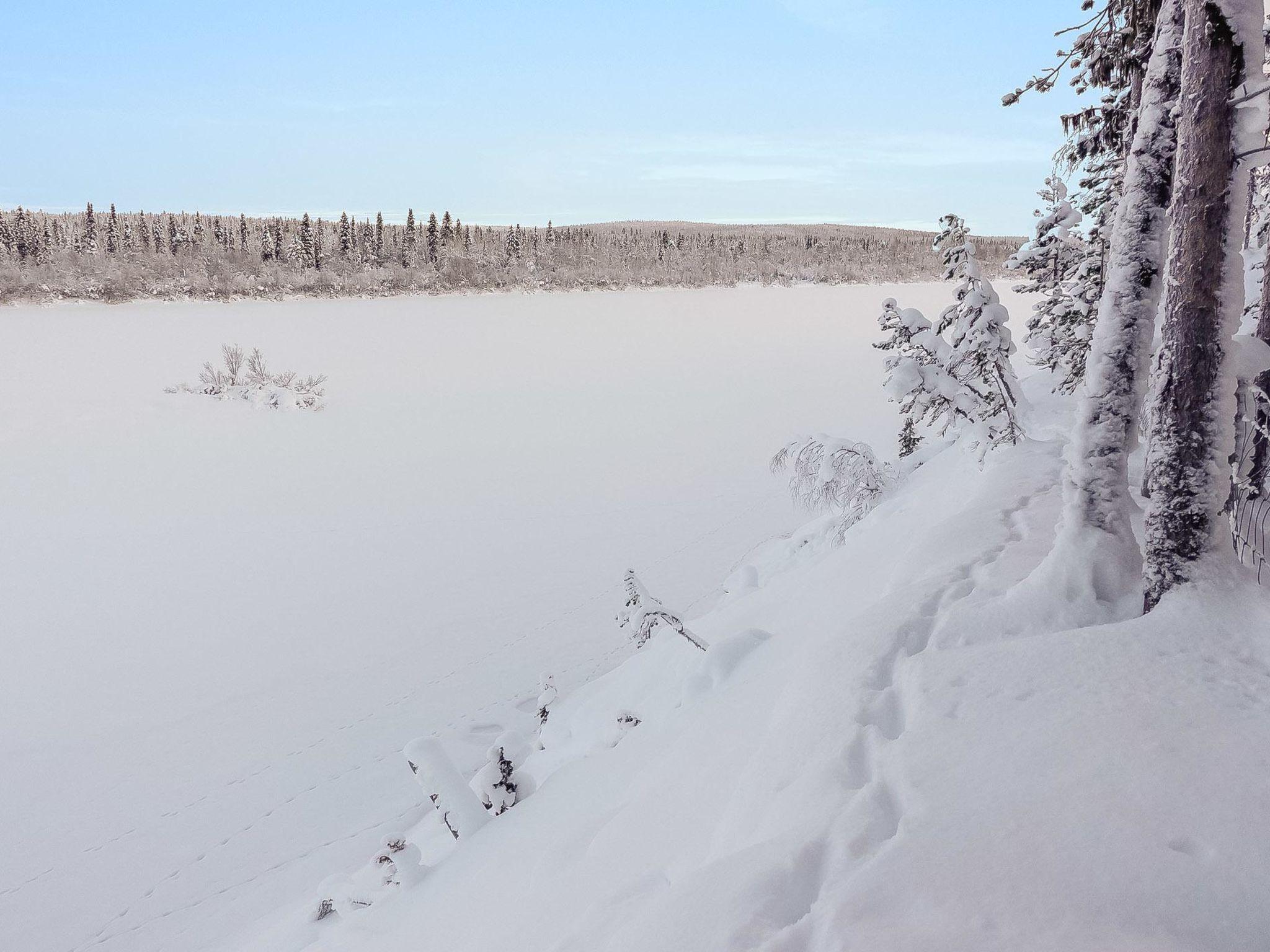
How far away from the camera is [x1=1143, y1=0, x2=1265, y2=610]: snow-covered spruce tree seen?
323cm

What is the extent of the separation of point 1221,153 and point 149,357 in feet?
67.8

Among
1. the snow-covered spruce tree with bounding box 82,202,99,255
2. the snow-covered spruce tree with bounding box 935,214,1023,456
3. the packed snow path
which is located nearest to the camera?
the packed snow path

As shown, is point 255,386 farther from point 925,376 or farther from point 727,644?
point 727,644

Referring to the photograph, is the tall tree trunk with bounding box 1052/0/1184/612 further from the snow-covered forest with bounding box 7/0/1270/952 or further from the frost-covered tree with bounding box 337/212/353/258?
the frost-covered tree with bounding box 337/212/353/258

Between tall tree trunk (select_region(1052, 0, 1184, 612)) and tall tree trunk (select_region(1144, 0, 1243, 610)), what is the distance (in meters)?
0.22

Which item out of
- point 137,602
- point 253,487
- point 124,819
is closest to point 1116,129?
point 124,819

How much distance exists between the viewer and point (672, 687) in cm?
492

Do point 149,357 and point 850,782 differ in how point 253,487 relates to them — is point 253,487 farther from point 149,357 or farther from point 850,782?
point 850,782

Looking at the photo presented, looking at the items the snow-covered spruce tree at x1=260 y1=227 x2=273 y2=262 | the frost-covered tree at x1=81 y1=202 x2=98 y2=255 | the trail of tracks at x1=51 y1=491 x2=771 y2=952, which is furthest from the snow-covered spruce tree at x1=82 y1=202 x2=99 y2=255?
the trail of tracks at x1=51 y1=491 x2=771 y2=952

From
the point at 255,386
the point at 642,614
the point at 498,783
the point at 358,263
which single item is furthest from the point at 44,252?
the point at 498,783

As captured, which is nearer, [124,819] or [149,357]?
[124,819]

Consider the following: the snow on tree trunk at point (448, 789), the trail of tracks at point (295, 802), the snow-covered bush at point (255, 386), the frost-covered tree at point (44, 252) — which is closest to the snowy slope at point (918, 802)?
the snow on tree trunk at point (448, 789)

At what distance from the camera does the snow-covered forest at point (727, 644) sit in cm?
230

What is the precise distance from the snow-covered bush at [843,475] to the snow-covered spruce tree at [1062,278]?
99.3 inches
